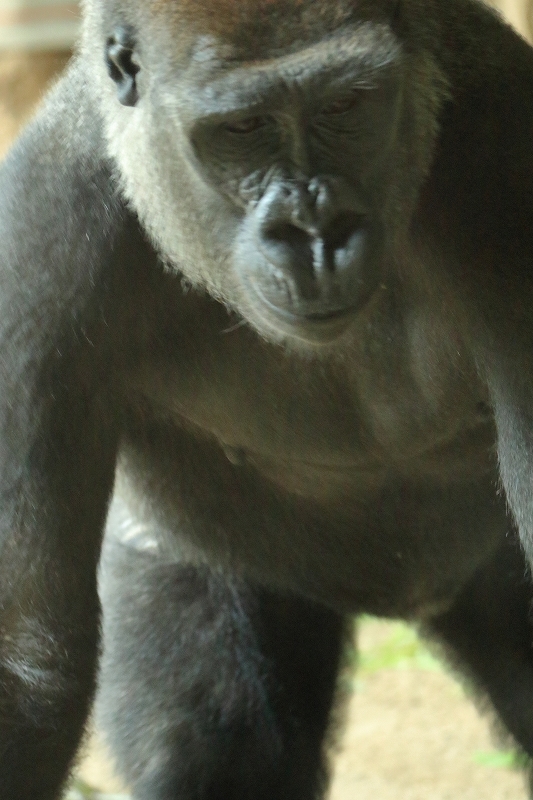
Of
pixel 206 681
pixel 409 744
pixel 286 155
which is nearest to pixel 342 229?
pixel 286 155

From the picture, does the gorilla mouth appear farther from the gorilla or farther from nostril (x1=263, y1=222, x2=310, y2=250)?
nostril (x1=263, y1=222, x2=310, y2=250)

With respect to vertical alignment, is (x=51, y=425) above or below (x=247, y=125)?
below

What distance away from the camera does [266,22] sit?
2.50 m

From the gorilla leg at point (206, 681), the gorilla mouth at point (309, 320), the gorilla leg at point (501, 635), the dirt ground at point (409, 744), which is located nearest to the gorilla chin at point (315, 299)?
the gorilla mouth at point (309, 320)

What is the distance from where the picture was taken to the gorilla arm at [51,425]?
2.79 metres

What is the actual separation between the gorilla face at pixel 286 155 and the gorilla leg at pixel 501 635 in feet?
4.49

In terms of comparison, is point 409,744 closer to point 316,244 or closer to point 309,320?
point 309,320

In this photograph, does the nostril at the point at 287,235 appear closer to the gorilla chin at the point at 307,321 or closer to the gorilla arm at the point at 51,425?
the gorilla chin at the point at 307,321

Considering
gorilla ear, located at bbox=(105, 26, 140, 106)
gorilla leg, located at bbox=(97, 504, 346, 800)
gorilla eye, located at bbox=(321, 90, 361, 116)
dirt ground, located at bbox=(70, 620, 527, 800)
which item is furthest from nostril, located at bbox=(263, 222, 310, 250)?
dirt ground, located at bbox=(70, 620, 527, 800)

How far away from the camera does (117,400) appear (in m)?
2.97

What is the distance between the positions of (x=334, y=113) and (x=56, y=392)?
2.62 ft

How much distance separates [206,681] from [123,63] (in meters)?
1.80

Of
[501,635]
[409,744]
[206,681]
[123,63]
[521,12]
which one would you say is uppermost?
[123,63]

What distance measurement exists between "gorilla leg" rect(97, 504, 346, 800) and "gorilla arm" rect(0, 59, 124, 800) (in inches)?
29.9
